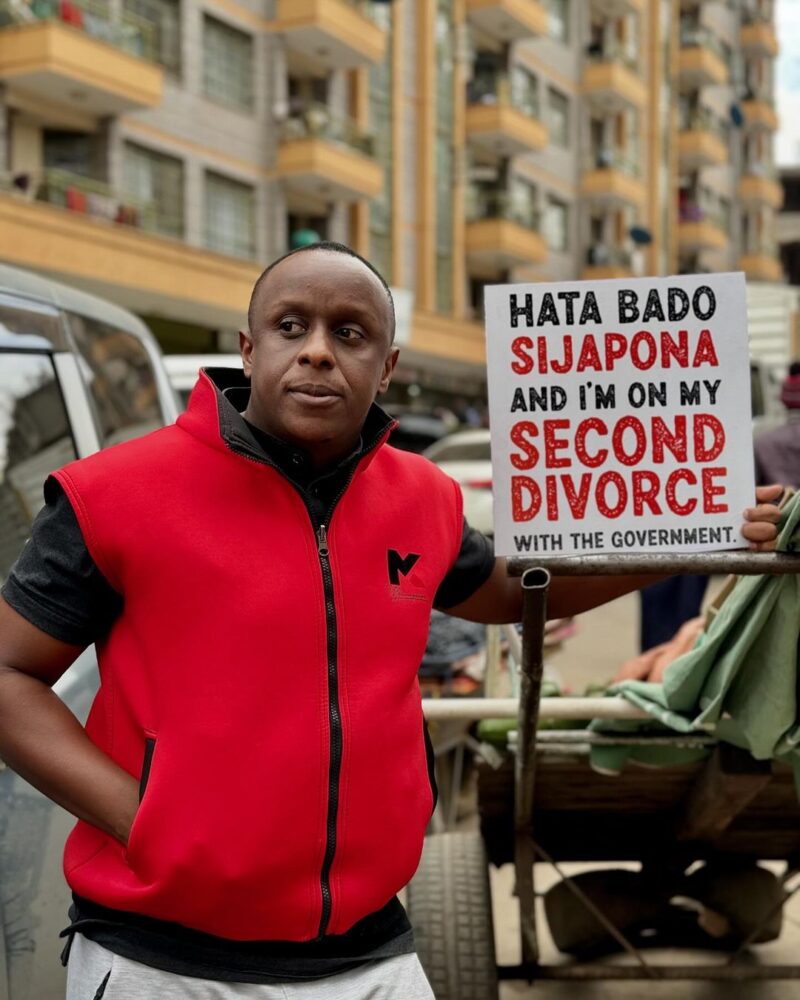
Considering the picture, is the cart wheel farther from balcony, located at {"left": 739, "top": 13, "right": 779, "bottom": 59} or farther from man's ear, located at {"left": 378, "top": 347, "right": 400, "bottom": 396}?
balcony, located at {"left": 739, "top": 13, "right": 779, "bottom": 59}

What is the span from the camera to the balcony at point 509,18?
32.4m

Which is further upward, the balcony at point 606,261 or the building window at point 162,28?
the building window at point 162,28

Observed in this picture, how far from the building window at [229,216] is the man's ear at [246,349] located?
2280 centimetres

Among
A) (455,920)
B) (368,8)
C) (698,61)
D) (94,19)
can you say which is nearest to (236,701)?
(455,920)

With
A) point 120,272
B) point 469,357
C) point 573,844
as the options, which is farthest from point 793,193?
point 573,844

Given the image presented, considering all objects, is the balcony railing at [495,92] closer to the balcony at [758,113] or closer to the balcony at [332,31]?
the balcony at [332,31]

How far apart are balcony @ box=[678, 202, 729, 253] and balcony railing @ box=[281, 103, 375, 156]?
21.2m

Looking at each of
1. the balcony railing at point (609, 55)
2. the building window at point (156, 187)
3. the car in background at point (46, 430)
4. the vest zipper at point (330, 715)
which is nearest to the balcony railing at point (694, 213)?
the balcony railing at point (609, 55)

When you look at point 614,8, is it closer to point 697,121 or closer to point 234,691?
point 697,121

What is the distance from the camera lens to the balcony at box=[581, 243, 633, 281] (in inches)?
1523

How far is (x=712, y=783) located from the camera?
308 centimetres

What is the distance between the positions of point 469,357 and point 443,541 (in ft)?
95.4

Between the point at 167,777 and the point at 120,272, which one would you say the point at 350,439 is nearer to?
the point at 167,777

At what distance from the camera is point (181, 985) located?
5.90 feet
